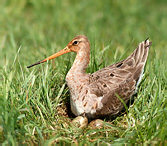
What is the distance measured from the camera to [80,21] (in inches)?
381

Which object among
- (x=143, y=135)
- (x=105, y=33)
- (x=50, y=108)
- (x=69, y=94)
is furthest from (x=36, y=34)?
(x=143, y=135)

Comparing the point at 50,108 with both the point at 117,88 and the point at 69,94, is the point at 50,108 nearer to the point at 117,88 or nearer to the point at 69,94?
the point at 69,94

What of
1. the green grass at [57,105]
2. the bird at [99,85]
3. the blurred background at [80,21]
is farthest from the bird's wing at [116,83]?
the blurred background at [80,21]

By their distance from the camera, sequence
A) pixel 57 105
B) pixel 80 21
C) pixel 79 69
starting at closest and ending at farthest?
pixel 57 105, pixel 79 69, pixel 80 21

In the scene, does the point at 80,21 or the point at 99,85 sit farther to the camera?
the point at 80,21

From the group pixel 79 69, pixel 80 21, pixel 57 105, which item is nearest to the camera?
pixel 57 105

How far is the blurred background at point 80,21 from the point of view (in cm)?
850

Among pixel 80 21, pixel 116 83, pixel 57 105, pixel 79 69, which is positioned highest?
pixel 80 21

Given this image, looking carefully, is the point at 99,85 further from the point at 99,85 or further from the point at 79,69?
the point at 79,69

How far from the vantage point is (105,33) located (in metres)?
9.25

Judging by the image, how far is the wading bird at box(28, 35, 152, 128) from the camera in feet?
16.1

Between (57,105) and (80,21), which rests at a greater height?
(80,21)

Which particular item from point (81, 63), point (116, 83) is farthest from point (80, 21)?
point (116, 83)

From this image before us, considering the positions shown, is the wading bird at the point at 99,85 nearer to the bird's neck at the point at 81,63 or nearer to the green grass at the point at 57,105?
the bird's neck at the point at 81,63
